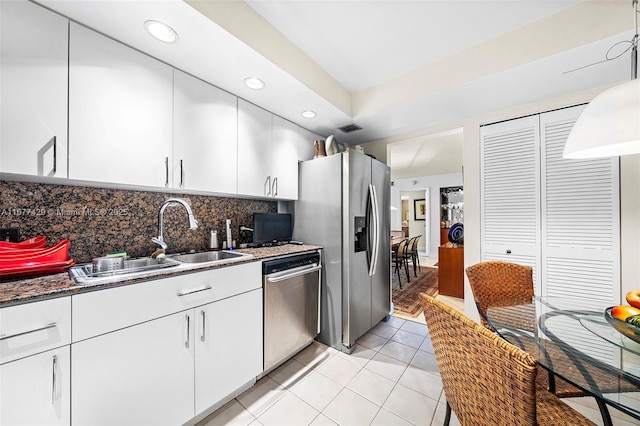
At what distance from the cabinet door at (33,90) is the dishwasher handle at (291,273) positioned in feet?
4.42

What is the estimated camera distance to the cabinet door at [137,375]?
1036 mm

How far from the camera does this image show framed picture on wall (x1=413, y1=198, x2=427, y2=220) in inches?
345

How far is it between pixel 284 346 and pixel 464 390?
4.71 ft

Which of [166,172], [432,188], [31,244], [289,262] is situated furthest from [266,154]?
[432,188]

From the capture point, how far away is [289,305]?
1.99m

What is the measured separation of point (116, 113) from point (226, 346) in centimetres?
160

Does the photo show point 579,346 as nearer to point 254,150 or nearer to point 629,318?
point 629,318

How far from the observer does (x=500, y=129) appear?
240cm

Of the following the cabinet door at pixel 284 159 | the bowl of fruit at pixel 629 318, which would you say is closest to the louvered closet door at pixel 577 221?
the bowl of fruit at pixel 629 318

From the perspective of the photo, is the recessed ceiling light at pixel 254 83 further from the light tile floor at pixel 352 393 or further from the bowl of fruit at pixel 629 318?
the bowl of fruit at pixel 629 318

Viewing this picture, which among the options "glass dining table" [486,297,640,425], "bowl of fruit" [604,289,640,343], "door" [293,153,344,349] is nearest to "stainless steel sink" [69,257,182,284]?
"door" [293,153,344,349]

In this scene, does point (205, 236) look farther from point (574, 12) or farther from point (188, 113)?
point (574, 12)

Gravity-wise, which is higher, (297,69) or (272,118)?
(297,69)

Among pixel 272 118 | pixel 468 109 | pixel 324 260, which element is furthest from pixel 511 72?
pixel 324 260
